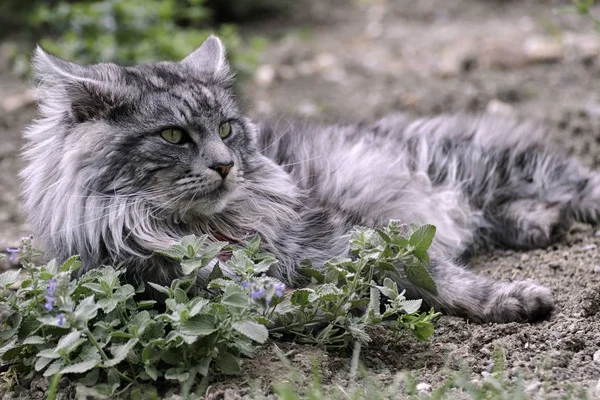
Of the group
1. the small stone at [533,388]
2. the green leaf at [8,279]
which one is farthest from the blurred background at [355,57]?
the small stone at [533,388]

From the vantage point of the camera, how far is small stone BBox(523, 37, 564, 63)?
21.3 feet

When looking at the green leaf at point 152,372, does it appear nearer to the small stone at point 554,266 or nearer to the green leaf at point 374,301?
the green leaf at point 374,301

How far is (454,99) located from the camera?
19.5 feet

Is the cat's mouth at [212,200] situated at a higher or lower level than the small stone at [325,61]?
lower

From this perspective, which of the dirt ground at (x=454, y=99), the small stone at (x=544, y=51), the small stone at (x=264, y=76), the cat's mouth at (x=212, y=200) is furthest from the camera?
the small stone at (x=264, y=76)

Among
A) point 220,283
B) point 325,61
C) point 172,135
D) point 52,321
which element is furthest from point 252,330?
point 325,61

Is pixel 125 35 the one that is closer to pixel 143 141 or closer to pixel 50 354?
pixel 143 141

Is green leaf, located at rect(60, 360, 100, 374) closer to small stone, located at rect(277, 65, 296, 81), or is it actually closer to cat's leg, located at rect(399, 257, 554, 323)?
cat's leg, located at rect(399, 257, 554, 323)

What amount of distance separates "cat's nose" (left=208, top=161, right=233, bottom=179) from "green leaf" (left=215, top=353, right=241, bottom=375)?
67 cm

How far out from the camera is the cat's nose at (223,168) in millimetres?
2867

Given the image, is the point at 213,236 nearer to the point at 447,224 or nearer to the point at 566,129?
the point at 447,224

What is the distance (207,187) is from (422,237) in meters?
0.80

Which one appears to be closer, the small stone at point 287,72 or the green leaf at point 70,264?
the green leaf at point 70,264

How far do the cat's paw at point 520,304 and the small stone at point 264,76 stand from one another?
13.4 feet
